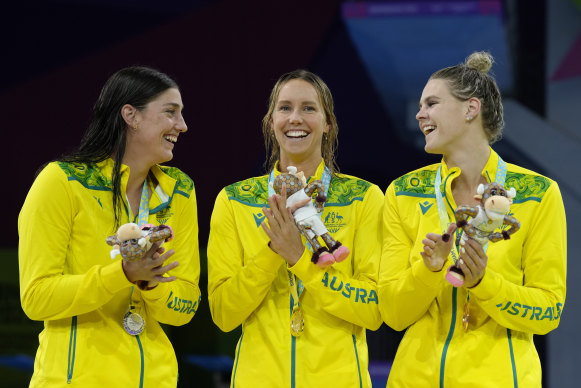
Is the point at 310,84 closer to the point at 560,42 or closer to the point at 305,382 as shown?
the point at 305,382

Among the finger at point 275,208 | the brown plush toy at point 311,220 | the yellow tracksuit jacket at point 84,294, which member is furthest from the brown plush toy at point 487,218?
the yellow tracksuit jacket at point 84,294

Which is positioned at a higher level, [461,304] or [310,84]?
[310,84]

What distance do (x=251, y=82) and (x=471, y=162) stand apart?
2.55 metres

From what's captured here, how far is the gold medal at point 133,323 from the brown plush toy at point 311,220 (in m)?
0.64

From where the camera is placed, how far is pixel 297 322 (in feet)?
8.52

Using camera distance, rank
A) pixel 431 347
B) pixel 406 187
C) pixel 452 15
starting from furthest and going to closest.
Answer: pixel 452 15 → pixel 406 187 → pixel 431 347

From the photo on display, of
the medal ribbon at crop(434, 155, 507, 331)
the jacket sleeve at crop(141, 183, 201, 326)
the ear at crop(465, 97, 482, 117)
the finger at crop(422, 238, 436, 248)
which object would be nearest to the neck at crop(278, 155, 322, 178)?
the jacket sleeve at crop(141, 183, 201, 326)

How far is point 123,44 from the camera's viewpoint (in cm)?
506

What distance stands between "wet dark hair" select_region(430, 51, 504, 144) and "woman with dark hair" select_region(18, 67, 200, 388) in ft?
3.41

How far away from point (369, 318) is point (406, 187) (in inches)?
19.3

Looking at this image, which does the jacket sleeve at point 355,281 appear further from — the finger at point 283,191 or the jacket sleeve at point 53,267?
the jacket sleeve at point 53,267

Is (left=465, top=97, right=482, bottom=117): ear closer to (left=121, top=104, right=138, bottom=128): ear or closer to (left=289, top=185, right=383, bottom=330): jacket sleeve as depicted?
(left=289, top=185, right=383, bottom=330): jacket sleeve

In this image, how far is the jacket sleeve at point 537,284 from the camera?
237 cm

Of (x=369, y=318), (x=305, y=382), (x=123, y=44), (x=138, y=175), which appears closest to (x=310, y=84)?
(x=138, y=175)
